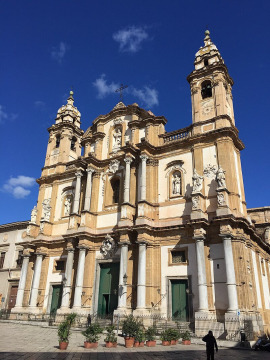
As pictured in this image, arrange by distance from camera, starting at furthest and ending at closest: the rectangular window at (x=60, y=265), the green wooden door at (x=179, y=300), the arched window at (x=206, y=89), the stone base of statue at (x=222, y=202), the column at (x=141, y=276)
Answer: the rectangular window at (x=60, y=265)
the arched window at (x=206, y=89)
the column at (x=141, y=276)
the green wooden door at (x=179, y=300)
the stone base of statue at (x=222, y=202)

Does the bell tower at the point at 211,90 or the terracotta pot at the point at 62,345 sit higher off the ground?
the bell tower at the point at 211,90

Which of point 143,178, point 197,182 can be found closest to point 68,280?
point 143,178

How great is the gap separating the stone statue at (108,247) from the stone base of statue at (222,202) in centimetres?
847

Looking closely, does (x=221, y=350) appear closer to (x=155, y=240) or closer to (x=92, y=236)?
(x=155, y=240)

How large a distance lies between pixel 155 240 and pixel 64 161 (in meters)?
14.0

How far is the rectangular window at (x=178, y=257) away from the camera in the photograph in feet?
67.6

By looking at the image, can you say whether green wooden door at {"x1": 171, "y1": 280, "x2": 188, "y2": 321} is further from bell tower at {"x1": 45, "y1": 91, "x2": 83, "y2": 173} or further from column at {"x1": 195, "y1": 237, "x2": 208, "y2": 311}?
bell tower at {"x1": 45, "y1": 91, "x2": 83, "y2": 173}

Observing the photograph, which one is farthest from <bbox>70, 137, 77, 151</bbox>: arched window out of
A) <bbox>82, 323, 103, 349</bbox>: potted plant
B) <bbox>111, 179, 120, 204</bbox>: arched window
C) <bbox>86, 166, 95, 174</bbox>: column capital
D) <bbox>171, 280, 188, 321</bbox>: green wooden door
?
<bbox>82, 323, 103, 349</bbox>: potted plant

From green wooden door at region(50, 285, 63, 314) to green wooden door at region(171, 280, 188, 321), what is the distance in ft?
33.3

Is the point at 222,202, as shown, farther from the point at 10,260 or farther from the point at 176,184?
the point at 10,260

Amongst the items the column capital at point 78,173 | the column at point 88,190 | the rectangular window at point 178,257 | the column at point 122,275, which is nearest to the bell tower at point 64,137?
the column capital at point 78,173

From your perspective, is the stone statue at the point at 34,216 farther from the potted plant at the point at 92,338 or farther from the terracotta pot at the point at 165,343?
the terracotta pot at the point at 165,343

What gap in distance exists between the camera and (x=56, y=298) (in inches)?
1009

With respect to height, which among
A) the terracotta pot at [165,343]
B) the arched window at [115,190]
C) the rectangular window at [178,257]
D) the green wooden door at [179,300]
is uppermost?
Result: the arched window at [115,190]
